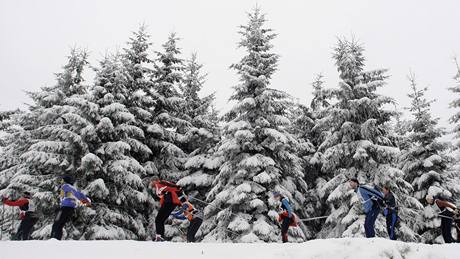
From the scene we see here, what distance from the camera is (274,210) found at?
54.8ft

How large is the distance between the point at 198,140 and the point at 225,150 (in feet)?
13.0

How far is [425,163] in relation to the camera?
21.5 m

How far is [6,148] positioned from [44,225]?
11471 millimetres

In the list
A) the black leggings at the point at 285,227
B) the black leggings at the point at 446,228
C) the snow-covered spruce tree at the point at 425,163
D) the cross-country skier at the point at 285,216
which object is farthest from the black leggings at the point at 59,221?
the snow-covered spruce tree at the point at 425,163

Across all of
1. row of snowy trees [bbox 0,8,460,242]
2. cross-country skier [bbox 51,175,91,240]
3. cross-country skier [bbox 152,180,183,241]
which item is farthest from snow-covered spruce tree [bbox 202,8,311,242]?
cross-country skier [bbox 51,175,91,240]

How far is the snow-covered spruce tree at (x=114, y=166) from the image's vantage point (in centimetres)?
1655

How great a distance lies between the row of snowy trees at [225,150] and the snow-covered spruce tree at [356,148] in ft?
0.20

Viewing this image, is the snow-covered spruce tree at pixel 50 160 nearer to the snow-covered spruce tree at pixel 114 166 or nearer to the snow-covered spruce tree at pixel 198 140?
the snow-covered spruce tree at pixel 114 166

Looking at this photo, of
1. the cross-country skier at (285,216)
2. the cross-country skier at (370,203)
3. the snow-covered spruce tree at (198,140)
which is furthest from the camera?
the snow-covered spruce tree at (198,140)

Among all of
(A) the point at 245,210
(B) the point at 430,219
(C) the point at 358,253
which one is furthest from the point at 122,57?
(B) the point at 430,219

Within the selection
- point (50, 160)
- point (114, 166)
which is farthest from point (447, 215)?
point (50, 160)

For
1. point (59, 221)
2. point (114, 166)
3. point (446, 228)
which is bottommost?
point (446, 228)

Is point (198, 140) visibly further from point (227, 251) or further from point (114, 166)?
point (227, 251)

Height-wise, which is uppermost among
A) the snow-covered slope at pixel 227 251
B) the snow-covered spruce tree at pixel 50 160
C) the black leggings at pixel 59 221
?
the snow-covered spruce tree at pixel 50 160
